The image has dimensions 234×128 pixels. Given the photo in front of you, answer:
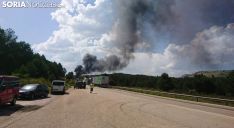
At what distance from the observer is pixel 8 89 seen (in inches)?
943

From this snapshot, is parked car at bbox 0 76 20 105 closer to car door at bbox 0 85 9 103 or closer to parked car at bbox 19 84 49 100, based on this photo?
car door at bbox 0 85 9 103

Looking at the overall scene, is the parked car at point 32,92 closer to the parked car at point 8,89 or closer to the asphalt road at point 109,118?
the parked car at point 8,89

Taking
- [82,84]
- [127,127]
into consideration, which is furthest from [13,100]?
[82,84]

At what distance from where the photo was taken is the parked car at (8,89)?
22.7 metres

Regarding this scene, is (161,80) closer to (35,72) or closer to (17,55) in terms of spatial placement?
(35,72)

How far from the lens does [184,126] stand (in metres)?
14.9

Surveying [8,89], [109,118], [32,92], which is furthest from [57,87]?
[109,118]

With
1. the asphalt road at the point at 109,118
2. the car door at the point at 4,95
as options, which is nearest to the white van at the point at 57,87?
the asphalt road at the point at 109,118

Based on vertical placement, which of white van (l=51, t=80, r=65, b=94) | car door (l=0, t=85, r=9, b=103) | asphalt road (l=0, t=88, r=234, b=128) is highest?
white van (l=51, t=80, r=65, b=94)

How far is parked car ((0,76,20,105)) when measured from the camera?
22.7 meters

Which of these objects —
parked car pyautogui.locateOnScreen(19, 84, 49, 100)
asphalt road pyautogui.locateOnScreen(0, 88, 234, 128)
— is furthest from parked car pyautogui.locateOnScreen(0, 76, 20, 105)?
parked car pyautogui.locateOnScreen(19, 84, 49, 100)

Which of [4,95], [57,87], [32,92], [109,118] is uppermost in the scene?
[57,87]

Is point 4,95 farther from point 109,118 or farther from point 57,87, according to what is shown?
point 57,87

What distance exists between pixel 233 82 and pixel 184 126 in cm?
7756
